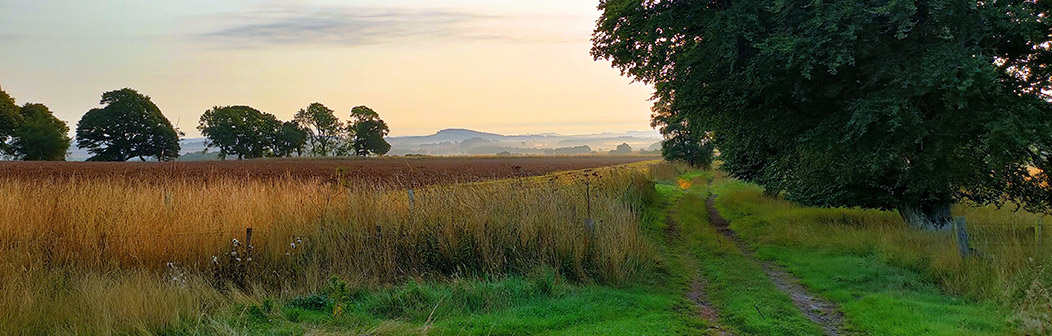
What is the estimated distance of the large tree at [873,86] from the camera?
10188mm

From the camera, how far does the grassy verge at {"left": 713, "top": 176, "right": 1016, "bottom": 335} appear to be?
6.79 metres

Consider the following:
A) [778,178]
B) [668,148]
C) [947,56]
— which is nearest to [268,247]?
[947,56]

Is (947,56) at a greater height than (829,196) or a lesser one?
greater

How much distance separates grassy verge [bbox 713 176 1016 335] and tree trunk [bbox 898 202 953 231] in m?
0.61

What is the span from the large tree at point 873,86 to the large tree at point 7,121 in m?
66.8

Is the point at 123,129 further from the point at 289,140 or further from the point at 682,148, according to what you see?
the point at 682,148

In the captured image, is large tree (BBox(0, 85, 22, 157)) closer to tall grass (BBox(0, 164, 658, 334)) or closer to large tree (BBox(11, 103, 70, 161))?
large tree (BBox(11, 103, 70, 161))

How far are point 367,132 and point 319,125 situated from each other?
329 inches

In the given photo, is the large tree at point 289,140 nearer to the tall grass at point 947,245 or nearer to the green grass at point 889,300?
the tall grass at point 947,245

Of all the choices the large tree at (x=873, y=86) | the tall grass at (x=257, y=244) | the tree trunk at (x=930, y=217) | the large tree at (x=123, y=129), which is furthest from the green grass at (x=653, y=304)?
the large tree at (x=123, y=129)

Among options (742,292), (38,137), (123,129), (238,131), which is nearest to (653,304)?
(742,292)

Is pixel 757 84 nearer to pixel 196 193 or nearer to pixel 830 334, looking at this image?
pixel 830 334

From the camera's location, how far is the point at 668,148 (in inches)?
2089

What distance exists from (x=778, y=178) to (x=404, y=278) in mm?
13538
